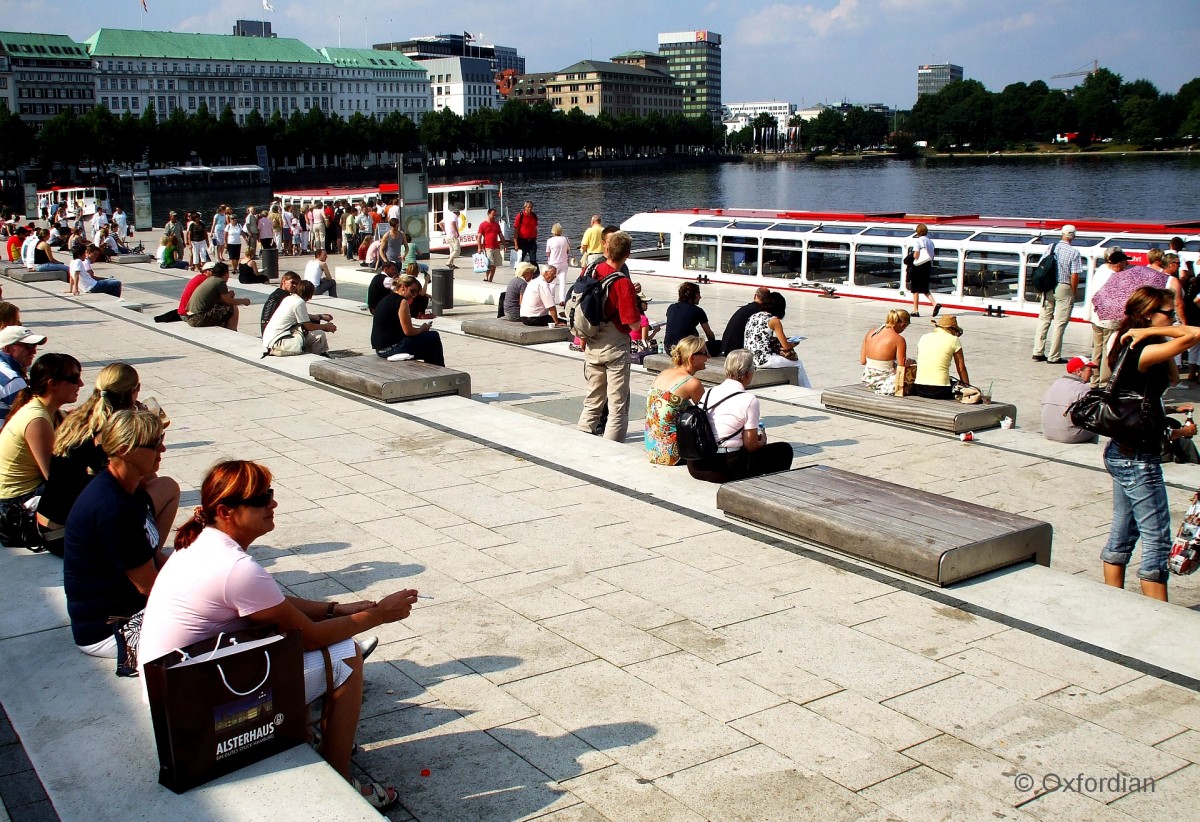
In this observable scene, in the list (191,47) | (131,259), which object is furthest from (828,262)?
(191,47)

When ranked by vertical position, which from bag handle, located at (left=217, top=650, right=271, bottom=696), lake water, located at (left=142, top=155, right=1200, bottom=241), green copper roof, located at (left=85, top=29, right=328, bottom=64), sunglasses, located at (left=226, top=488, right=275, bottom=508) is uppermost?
green copper roof, located at (left=85, top=29, right=328, bottom=64)

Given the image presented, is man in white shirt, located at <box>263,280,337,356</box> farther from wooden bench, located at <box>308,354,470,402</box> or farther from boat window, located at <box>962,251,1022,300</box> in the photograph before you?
boat window, located at <box>962,251,1022,300</box>

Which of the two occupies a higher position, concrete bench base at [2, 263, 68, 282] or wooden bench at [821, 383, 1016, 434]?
concrete bench base at [2, 263, 68, 282]

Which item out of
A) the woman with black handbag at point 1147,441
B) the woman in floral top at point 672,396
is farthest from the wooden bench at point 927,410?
the woman with black handbag at point 1147,441

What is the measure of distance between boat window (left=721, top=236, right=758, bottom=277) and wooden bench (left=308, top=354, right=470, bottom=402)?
13836 millimetres

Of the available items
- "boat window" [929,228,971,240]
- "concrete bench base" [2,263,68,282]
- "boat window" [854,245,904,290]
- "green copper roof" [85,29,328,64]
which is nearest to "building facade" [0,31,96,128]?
"green copper roof" [85,29,328,64]

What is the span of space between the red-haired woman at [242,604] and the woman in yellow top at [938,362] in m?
7.41

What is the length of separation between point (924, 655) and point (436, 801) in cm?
230

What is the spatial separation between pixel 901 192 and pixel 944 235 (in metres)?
67.3

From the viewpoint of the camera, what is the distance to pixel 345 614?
4.21 metres

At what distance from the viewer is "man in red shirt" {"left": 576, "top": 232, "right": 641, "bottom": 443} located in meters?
9.19

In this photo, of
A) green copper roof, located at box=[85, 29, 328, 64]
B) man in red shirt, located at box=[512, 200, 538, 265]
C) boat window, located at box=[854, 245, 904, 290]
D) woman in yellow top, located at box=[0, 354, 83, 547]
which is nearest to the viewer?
woman in yellow top, located at box=[0, 354, 83, 547]

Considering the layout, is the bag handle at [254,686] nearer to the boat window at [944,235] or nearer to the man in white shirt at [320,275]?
the man in white shirt at [320,275]

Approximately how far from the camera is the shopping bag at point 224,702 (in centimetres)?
346
